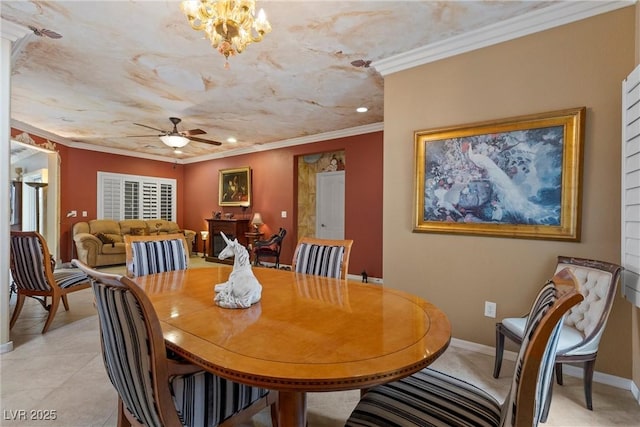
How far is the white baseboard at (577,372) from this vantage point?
1.96m

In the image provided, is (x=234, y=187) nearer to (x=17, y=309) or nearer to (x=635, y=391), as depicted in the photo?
(x=17, y=309)

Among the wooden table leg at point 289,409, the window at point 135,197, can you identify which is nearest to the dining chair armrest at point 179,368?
the wooden table leg at point 289,409

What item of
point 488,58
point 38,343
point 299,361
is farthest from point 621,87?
point 38,343

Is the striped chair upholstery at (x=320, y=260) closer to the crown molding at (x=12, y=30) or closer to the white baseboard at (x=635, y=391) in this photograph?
the white baseboard at (x=635, y=391)

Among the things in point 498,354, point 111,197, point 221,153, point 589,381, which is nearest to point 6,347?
point 498,354

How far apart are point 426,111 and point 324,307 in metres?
2.09

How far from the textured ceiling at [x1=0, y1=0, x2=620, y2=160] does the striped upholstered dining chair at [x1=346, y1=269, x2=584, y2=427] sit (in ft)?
6.86

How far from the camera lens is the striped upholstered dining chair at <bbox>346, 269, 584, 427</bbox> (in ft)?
2.64

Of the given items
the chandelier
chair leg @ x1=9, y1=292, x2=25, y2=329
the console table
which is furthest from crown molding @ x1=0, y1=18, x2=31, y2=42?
the console table

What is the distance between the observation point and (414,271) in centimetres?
281

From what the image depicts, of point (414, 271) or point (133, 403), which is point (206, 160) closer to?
point (414, 271)

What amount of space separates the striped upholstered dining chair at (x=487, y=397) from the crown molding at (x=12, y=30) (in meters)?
3.50

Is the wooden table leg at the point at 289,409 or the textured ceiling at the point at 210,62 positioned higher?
the textured ceiling at the point at 210,62

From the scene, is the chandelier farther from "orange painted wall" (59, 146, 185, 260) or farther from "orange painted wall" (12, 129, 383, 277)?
"orange painted wall" (59, 146, 185, 260)
